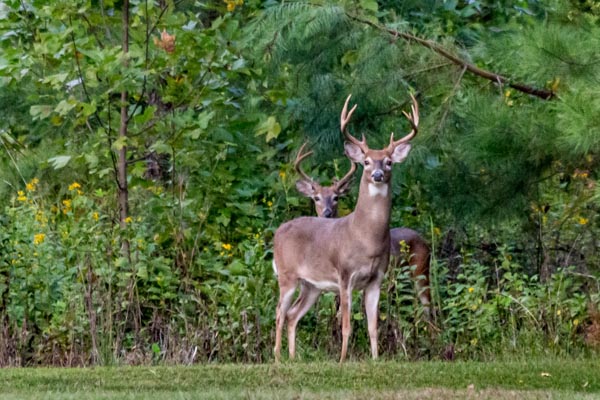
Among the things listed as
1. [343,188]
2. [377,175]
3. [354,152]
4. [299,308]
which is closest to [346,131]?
[354,152]

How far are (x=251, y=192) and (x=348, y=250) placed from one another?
1780 millimetres

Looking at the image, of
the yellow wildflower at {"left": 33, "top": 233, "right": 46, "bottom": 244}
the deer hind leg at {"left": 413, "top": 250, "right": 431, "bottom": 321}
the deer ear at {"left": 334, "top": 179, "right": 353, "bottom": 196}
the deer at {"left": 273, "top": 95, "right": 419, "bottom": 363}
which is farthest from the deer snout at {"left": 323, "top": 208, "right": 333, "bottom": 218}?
Result: the yellow wildflower at {"left": 33, "top": 233, "right": 46, "bottom": 244}

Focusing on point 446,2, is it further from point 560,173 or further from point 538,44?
point 538,44

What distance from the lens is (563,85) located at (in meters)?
8.72

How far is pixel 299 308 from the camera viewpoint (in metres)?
10.1

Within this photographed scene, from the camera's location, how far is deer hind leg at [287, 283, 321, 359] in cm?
999

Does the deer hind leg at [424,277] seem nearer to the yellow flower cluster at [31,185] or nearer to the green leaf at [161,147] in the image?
the green leaf at [161,147]

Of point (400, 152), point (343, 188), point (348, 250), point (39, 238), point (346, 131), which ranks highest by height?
point (346, 131)

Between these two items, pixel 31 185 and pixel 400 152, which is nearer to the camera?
pixel 400 152

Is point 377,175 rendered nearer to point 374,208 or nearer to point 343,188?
point 374,208

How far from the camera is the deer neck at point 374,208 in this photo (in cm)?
974

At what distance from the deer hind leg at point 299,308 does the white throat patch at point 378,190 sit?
0.94m

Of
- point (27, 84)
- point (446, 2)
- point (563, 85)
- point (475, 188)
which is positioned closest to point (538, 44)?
point (563, 85)

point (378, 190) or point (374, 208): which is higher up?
point (378, 190)
